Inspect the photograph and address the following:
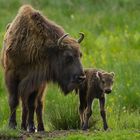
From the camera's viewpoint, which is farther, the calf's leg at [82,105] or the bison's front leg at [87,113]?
the calf's leg at [82,105]

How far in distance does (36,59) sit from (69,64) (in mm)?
505

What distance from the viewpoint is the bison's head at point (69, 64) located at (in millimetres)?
11055

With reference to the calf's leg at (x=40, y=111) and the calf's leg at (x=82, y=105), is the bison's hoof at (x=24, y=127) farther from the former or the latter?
the calf's leg at (x=82, y=105)

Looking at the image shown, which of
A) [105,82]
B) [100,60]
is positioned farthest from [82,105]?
[100,60]

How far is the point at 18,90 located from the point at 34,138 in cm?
109

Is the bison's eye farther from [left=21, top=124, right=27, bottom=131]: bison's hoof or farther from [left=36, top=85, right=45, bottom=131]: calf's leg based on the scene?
[left=21, top=124, right=27, bottom=131]: bison's hoof

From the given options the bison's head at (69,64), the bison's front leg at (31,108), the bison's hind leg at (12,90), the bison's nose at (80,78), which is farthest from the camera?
the bison's front leg at (31,108)

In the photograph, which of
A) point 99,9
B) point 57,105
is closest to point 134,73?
point 57,105

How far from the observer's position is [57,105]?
12648mm

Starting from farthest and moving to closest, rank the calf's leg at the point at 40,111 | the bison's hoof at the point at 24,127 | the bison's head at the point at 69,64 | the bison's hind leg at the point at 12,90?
the calf's leg at the point at 40,111, the bison's hoof at the point at 24,127, the bison's hind leg at the point at 12,90, the bison's head at the point at 69,64

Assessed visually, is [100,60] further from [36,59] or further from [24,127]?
[36,59]

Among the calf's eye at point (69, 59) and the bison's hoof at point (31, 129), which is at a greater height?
the calf's eye at point (69, 59)

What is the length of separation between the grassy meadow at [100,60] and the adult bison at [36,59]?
1.40 feet

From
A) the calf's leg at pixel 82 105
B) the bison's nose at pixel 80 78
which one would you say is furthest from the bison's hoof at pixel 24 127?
the bison's nose at pixel 80 78
